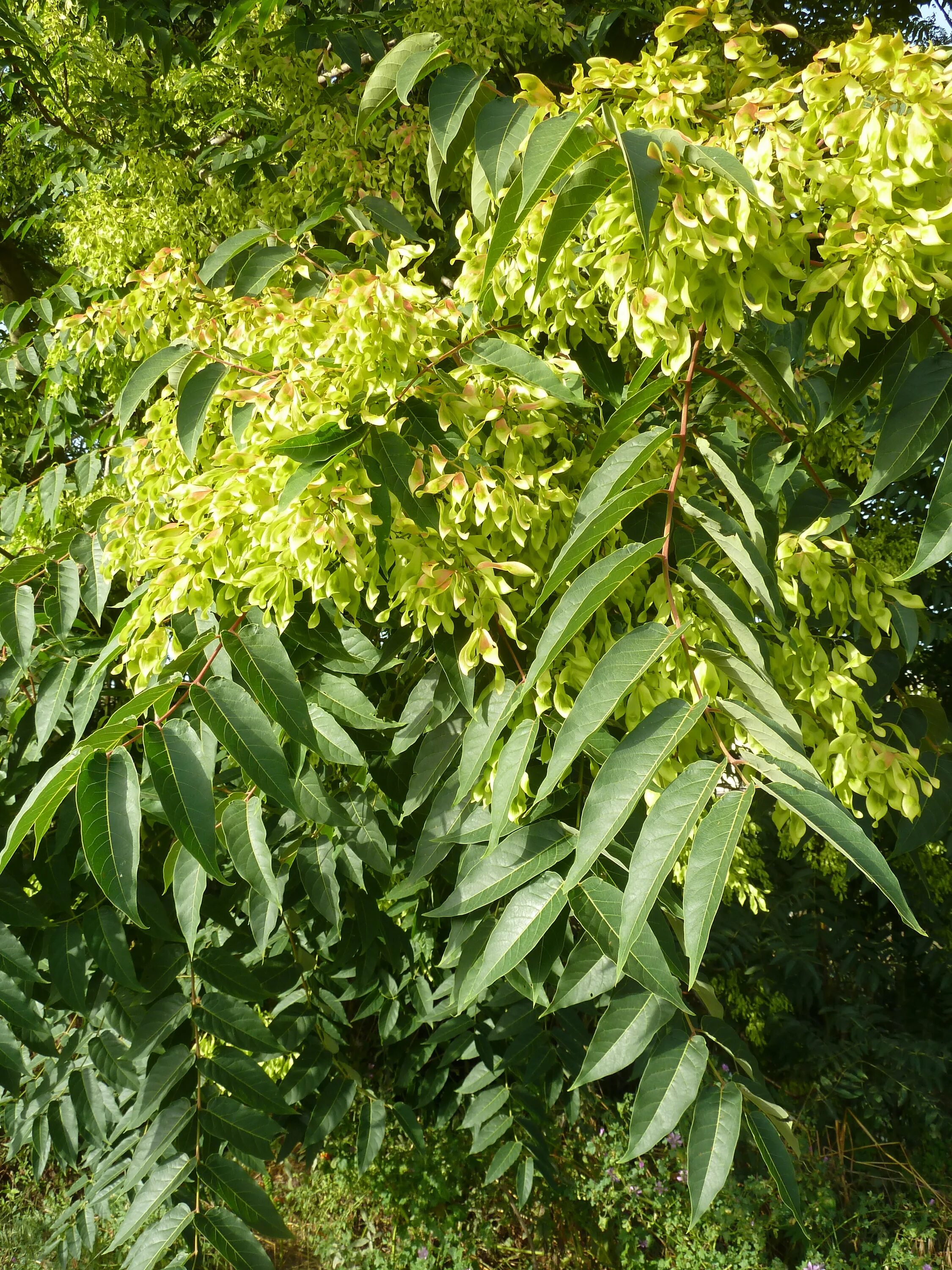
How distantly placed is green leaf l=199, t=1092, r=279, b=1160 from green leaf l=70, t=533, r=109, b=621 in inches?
37.9

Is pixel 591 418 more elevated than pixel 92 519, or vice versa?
pixel 92 519

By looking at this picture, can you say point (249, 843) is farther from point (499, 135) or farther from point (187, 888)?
point (499, 135)

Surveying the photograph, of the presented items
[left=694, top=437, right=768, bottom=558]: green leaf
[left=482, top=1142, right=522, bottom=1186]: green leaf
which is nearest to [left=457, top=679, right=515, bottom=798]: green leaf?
[left=694, top=437, right=768, bottom=558]: green leaf

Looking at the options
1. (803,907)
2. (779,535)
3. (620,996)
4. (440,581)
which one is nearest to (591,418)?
(779,535)

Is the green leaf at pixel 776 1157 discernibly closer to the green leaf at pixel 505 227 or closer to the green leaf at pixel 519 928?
the green leaf at pixel 519 928

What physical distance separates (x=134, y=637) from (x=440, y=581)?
512 mm

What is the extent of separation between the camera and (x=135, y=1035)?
5.38ft

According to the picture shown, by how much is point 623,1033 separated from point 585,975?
0.09 meters

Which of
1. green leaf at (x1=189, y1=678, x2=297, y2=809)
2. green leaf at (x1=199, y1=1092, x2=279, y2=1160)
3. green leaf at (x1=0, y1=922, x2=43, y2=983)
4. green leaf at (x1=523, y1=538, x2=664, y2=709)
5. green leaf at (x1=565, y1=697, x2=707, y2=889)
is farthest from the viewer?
green leaf at (x1=199, y1=1092, x2=279, y2=1160)

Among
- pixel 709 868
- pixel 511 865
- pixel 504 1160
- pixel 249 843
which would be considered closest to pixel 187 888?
pixel 249 843

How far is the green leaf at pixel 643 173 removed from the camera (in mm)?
857

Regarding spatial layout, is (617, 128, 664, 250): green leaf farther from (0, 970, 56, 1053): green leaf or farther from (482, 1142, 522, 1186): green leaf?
(482, 1142, 522, 1186): green leaf

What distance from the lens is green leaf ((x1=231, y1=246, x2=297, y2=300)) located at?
72.3 inches

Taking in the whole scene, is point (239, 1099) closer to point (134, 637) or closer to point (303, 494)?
→ point (134, 637)
